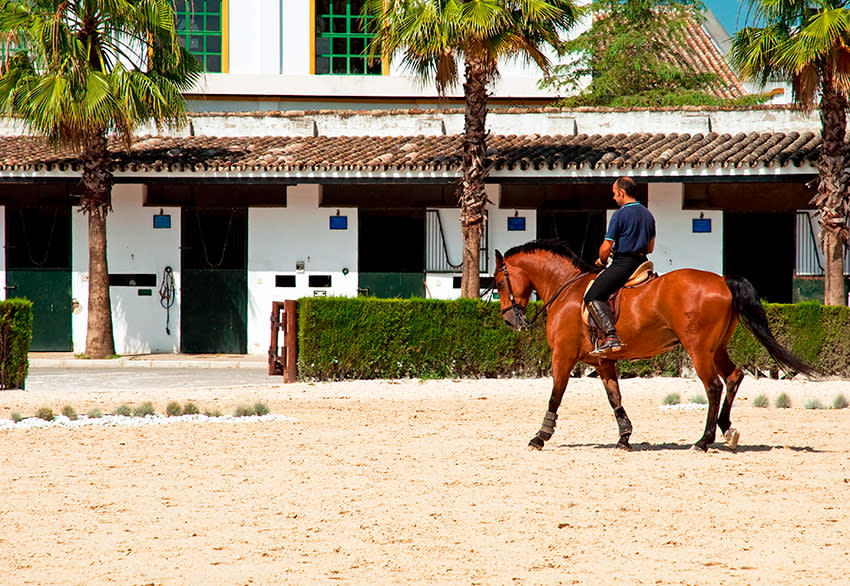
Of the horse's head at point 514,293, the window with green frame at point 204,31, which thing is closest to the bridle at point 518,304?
the horse's head at point 514,293

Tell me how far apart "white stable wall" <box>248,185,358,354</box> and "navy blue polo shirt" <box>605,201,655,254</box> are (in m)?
15.8

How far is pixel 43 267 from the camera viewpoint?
26.2 m

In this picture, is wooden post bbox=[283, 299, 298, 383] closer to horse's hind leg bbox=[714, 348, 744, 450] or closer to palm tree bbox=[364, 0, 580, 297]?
palm tree bbox=[364, 0, 580, 297]

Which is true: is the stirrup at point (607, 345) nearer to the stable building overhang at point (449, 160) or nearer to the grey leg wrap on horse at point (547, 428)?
the grey leg wrap on horse at point (547, 428)

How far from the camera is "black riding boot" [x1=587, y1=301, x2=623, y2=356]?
1023cm

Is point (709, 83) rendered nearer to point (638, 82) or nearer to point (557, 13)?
point (638, 82)

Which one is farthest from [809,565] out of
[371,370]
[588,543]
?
[371,370]

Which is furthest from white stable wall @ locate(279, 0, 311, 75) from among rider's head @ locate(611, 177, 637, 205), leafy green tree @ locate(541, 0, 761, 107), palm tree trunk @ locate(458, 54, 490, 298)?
rider's head @ locate(611, 177, 637, 205)

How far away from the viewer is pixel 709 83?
124ft

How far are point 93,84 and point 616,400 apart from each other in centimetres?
1591

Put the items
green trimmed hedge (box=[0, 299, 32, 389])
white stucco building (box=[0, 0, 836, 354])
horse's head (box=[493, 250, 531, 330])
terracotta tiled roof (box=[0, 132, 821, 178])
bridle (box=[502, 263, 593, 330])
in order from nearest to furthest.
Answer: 1. bridle (box=[502, 263, 593, 330])
2. horse's head (box=[493, 250, 531, 330])
3. green trimmed hedge (box=[0, 299, 32, 389])
4. terracotta tiled roof (box=[0, 132, 821, 178])
5. white stucco building (box=[0, 0, 836, 354])

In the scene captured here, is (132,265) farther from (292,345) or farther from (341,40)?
(341,40)

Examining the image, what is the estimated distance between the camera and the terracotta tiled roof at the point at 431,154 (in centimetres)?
2356

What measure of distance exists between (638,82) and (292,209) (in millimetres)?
15592
